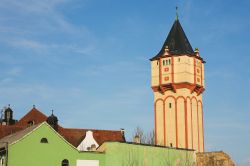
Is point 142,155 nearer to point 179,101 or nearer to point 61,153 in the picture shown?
point 61,153

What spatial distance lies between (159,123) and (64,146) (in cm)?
2297

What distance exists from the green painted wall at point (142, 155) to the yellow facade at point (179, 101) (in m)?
11.7

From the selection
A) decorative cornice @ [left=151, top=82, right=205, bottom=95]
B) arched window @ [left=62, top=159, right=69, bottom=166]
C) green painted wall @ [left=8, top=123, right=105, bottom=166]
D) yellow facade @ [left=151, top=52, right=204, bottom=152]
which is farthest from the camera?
decorative cornice @ [left=151, top=82, right=205, bottom=95]

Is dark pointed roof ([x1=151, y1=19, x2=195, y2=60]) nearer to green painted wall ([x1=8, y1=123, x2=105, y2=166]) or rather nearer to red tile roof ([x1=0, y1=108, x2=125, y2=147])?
red tile roof ([x1=0, y1=108, x2=125, y2=147])

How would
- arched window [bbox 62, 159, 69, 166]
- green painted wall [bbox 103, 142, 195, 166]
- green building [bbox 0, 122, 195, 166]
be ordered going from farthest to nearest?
green painted wall [bbox 103, 142, 195, 166] → arched window [bbox 62, 159, 69, 166] → green building [bbox 0, 122, 195, 166]

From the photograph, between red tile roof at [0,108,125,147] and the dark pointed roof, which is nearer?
red tile roof at [0,108,125,147]

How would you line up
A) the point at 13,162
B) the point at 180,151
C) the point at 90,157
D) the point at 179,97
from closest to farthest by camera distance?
the point at 13,162
the point at 90,157
the point at 180,151
the point at 179,97

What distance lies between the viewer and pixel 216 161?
55.3 metres

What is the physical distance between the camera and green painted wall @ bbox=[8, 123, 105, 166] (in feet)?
150

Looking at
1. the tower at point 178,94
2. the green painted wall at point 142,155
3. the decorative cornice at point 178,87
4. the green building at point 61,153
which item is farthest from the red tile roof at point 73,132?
the green building at point 61,153

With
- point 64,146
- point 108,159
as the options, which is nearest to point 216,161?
point 108,159

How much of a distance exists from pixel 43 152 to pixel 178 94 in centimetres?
2527

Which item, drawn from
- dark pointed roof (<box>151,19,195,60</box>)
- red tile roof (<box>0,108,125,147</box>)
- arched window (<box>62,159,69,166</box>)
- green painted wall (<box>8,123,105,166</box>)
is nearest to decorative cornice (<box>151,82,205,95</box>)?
dark pointed roof (<box>151,19,195,60</box>)

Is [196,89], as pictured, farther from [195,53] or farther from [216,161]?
[216,161]
